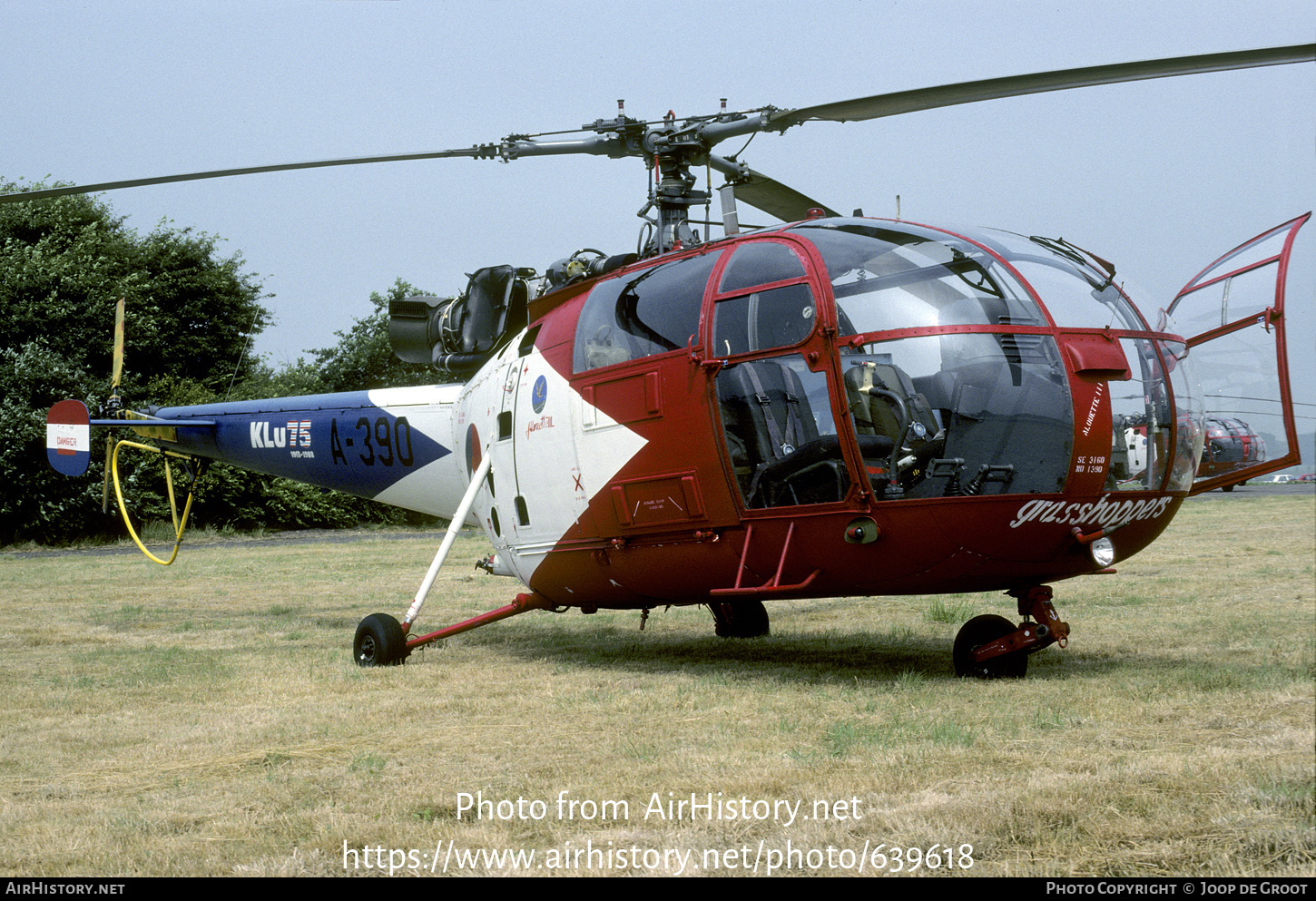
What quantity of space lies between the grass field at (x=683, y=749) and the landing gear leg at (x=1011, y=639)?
200 millimetres

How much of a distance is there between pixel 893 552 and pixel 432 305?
5172 millimetres

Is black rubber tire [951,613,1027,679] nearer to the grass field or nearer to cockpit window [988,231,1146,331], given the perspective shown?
the grass field

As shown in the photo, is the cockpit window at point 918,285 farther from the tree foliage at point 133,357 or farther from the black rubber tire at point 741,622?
the tree foliage at point 133,357

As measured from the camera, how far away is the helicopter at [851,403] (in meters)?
5.97

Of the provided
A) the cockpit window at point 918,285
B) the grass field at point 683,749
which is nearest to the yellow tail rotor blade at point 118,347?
the grass field at point 683,749

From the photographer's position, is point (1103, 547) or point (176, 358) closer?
point (1103, 547)

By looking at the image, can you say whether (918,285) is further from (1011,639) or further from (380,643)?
(380,643)

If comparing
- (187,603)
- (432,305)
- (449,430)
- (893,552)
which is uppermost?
(432,305)

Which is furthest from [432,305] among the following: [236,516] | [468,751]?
[236,516]

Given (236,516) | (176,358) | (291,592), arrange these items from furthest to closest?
1. (176,358)
2. (236,516)
3. (291,592)

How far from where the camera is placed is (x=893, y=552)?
20.6 feet

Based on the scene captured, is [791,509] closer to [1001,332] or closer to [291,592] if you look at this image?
[1001,332]

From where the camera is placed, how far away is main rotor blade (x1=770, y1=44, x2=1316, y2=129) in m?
4.88

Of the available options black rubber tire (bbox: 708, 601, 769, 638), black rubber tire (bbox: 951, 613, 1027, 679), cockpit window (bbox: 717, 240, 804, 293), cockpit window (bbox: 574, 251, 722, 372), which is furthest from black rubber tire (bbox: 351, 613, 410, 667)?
black rubber tire (bbox: 951, 613, 1027, 679)
